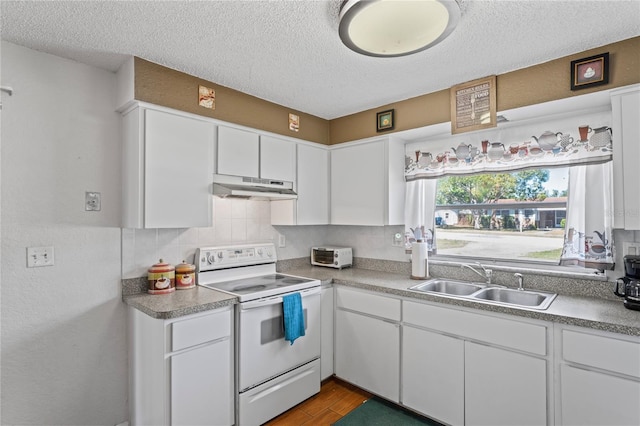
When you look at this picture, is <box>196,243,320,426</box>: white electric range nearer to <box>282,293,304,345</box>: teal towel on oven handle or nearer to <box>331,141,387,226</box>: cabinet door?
<box>282,293,304,345</box>: teal towel on oven handle

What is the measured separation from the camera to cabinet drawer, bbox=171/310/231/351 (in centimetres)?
190

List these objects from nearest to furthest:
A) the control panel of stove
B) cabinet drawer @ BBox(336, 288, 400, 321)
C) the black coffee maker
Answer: the black coffee maker < cabinet drawer @ BBox(336, 288, 400, 321) < the control panel of stove

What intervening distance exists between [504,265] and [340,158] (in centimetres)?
171

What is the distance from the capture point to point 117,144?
7.45 ft

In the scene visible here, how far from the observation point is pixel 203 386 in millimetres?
2008

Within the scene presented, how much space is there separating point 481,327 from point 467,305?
15cm

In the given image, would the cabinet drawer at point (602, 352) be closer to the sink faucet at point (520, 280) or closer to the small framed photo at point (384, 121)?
the sink faucet at point (520, 280)

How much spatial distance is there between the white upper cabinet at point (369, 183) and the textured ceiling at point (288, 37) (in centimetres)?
66

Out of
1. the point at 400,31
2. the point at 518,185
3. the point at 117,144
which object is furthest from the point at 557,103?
the point at 117,144

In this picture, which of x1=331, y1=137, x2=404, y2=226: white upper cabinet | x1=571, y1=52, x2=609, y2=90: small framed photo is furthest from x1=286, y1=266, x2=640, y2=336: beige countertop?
x1=571, y1=52, x2=609, y2=90: small framed photo

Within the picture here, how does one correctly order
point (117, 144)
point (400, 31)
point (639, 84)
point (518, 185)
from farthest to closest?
point (518, 185) → point (117, 144) → point (639, 84) → point (400, 31)

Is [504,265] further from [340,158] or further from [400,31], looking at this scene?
[400,31]

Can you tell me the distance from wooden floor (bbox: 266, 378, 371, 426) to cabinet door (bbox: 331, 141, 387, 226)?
142cm

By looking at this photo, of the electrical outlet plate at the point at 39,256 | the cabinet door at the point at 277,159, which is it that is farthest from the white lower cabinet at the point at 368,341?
the electrical outlet plate at the point at 39,256
